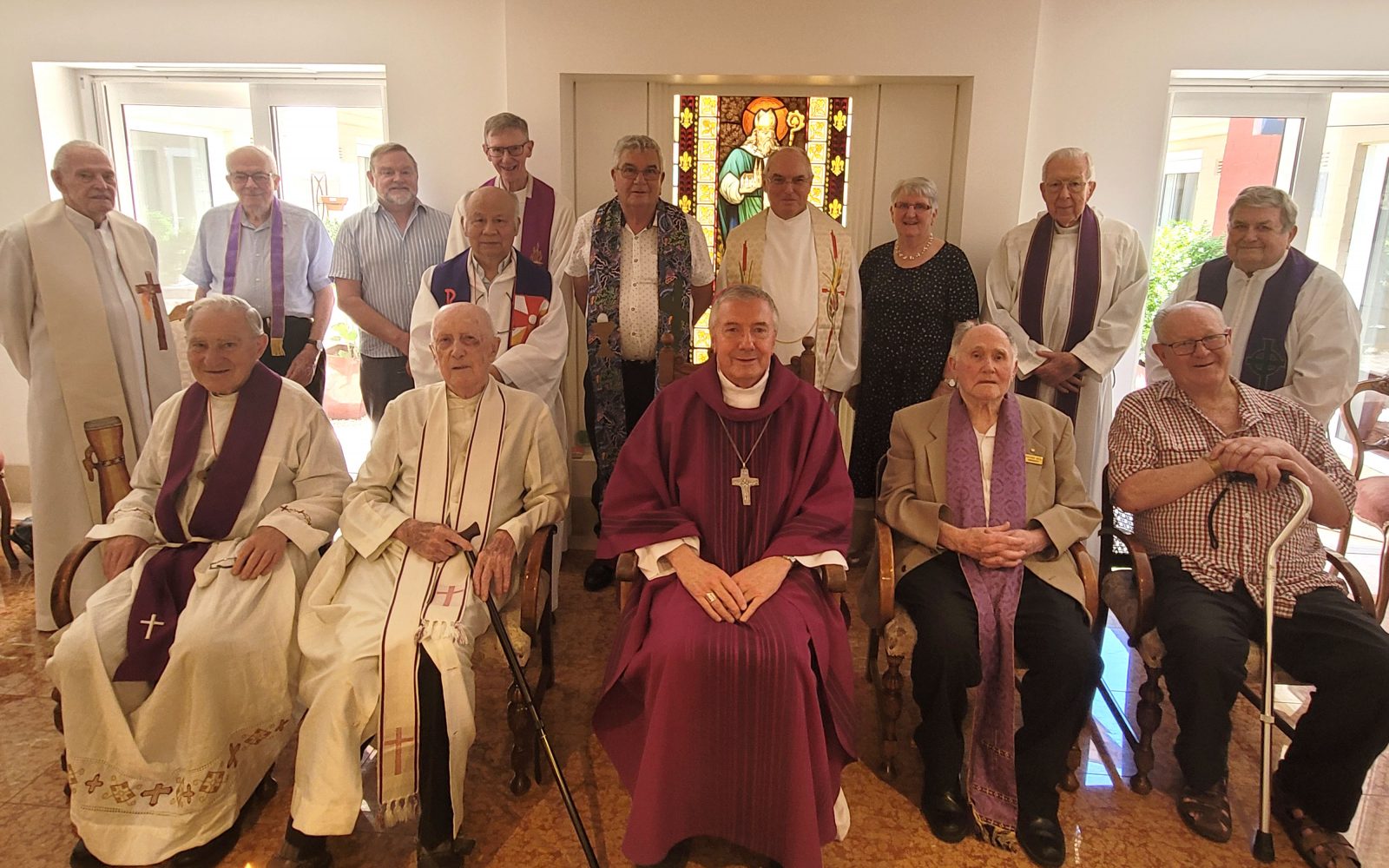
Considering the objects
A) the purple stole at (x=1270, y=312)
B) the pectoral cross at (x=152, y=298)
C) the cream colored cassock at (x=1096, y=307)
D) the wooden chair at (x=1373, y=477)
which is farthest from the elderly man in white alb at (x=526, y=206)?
the wooden chair at (x=1373, y=477)

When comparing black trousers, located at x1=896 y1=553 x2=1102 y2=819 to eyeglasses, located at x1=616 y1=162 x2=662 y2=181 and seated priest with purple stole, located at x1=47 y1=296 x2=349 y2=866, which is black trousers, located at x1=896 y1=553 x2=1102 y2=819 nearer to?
seated priest with purple stole, located at x1=47 y1=296 x2=349 y2=866

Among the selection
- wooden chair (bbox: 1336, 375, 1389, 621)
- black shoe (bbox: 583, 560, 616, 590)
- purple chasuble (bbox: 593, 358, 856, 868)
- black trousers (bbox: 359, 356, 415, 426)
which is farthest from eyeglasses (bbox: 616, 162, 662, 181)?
wooden chair (bbox: 1336, 375, 1389, 621)

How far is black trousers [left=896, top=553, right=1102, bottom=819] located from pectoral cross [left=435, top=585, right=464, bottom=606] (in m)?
1.38

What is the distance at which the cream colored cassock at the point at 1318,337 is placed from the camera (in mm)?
3420

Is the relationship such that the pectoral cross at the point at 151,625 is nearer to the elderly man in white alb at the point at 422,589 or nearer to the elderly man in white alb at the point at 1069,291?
the elderly man in white alb at the point at 422,589

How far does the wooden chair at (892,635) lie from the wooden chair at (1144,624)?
11 cm

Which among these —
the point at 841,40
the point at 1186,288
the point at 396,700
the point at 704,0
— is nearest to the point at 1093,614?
the point at 1186,288

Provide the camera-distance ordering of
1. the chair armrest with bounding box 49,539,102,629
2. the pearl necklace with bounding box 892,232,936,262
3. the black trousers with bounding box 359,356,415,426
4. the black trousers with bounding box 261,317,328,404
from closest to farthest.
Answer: the chair armrest with bounding box 49,539,102,629
the pearl necklace with bounding box 892,232,936,262
the black trousers with bounding box 261,317,328,404
the black trousers with bounding box 359,356,415,426

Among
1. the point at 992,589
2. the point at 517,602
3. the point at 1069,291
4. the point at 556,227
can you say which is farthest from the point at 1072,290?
the point at 517,602

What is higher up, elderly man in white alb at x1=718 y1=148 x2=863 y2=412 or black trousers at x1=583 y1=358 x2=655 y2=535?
elderly man in white alb at x1=718 y1=148 x2=863 y2=412

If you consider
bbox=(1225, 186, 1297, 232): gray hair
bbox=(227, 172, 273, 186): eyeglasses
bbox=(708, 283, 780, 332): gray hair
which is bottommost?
bbox=(708, 283, 780, 332): gray hair

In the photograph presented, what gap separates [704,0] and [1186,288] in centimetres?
264

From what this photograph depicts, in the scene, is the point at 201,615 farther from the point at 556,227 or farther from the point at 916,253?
the point at 916,253

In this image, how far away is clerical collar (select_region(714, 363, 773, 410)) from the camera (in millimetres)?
2697
